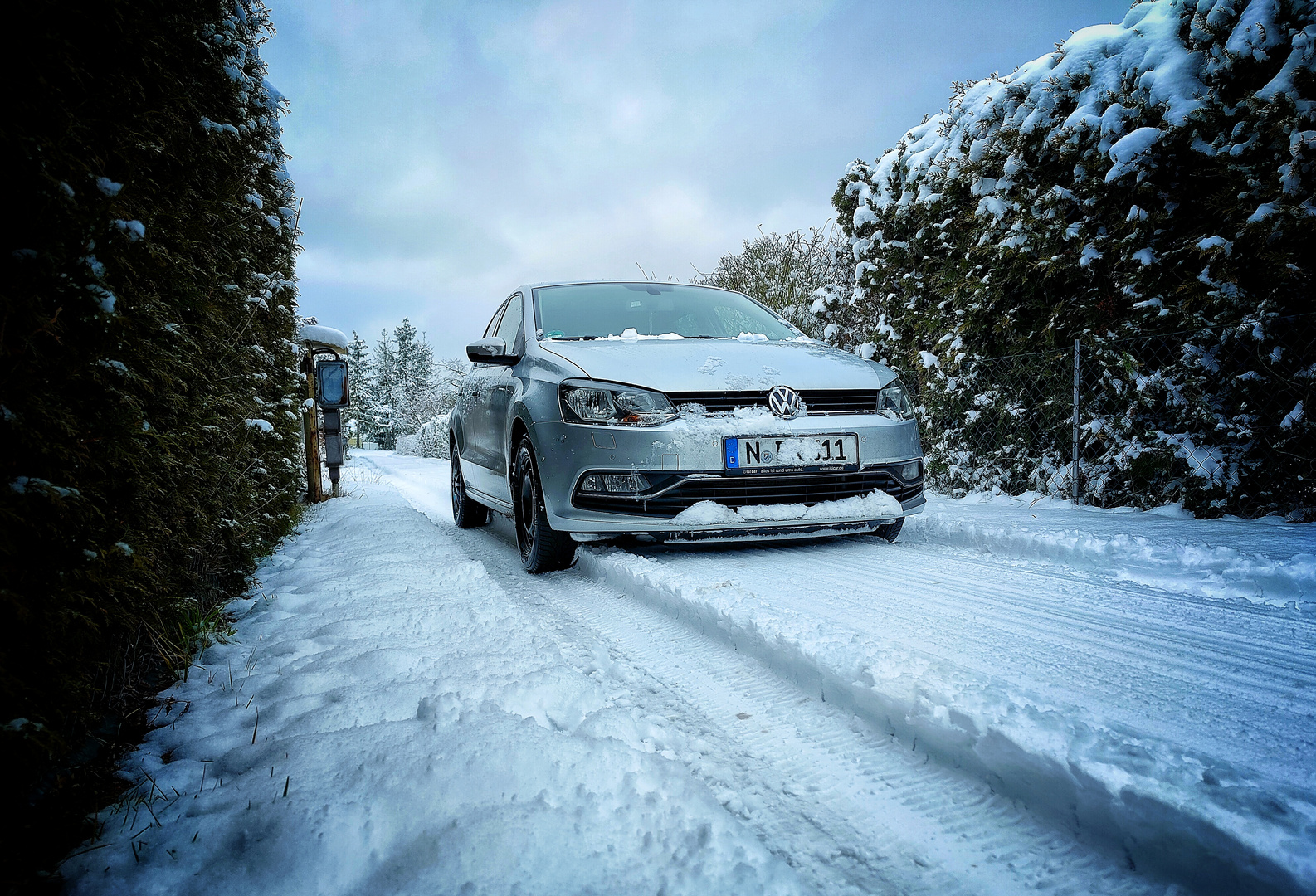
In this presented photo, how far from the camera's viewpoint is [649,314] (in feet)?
13.7

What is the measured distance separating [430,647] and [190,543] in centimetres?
107

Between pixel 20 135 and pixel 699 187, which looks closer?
pixel 20 135

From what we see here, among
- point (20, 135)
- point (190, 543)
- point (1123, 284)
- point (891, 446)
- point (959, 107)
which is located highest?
point (959, 107)

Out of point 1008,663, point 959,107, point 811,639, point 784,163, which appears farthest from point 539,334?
point 784,163

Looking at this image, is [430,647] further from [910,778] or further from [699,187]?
[699,187]

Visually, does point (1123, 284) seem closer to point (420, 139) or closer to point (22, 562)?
point (22, 562)

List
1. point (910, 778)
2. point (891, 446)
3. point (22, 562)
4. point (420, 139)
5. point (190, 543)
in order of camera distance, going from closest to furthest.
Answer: point (22, 562)
point (910, 778)
point (190, 543)
point (891, 446)
point (420, 139)

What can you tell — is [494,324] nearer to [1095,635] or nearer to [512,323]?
[512,323]

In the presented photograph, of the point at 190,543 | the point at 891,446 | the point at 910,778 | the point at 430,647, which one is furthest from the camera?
the point at 891,446

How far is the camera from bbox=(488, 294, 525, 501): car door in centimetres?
377

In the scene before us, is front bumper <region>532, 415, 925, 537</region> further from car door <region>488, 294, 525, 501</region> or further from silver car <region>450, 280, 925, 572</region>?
car door <region>488, 294, 525, 501</region>

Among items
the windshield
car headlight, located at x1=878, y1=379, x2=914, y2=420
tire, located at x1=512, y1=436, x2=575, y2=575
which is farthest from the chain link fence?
tire, located at x1=512, y1=436, x2=575, y2=575

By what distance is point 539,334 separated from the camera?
3.90 m

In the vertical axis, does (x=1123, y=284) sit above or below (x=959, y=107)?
below
